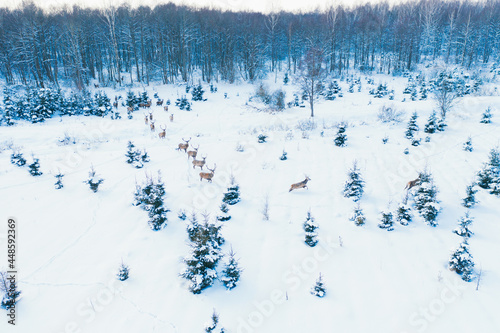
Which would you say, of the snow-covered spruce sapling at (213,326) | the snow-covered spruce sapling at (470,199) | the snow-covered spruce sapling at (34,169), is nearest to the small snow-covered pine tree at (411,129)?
the snow-covered spruce sapling at (470,199)

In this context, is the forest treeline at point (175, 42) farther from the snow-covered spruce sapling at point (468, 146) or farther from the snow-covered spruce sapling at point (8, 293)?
the snow-covered spruce sapling at point (468, 146)

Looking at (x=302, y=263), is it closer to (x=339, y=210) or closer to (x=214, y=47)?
(x=339, y=210)

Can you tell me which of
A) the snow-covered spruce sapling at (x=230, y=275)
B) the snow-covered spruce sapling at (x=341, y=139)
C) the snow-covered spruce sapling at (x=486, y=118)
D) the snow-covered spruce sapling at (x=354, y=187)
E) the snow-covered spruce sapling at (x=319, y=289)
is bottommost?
the snow-covered spruce sapling at (x=319, y=289)

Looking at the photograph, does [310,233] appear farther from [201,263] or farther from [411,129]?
[411,129]

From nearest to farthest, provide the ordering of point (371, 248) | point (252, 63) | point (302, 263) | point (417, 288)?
point (417, 288)
point (302, 263)
point (371, 248)
point (252, 63)

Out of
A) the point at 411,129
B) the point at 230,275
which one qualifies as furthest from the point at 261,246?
the point at 411,129

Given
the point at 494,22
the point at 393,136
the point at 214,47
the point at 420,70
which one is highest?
the point at 494,22

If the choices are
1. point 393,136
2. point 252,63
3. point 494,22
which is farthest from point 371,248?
point 494,22
